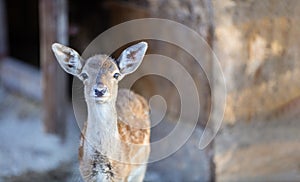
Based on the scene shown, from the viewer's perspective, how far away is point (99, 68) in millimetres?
4168

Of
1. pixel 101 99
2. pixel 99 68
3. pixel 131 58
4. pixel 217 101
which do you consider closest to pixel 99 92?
pixel 101 99

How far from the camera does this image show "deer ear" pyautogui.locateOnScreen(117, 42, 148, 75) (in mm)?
4293

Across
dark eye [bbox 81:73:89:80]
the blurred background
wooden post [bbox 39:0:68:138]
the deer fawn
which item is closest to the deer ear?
the deer fawn

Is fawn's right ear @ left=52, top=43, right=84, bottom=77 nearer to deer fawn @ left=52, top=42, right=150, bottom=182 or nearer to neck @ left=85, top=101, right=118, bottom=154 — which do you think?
deer fawn @ left=52, top=42, right=150, bottom=182

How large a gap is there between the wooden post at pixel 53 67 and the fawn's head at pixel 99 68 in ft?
6.05

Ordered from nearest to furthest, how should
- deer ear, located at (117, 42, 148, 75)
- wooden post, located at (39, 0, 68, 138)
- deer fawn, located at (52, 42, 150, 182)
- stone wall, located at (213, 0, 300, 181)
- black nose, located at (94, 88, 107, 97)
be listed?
1. black nose, located at (94, 88, 107, 97)
2. deer fawn, located at (52, 42, 150, 182)
3. deer ear, located at (117, 42, 148, 75)
4. stone wall, located at (213, 0, 300, 181)
5. wooden post, located at (39, 0, 68, 138)

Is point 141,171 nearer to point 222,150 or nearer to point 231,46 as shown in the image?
point 222,150

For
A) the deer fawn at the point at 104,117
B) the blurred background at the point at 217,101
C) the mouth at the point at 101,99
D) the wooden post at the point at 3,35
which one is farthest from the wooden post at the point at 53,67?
the mouth at the point at 101,99

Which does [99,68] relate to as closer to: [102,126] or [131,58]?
[131,58]

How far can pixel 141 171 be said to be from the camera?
5.00m

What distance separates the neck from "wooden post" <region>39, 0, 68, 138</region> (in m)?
1.91

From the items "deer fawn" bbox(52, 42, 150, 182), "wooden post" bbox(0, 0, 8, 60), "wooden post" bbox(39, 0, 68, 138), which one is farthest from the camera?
"wooden post" bbox(0, 0, 8, 60)

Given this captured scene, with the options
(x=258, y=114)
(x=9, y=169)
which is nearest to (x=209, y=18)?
(x=258, y=114)

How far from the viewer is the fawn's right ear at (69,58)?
422 cm
